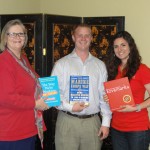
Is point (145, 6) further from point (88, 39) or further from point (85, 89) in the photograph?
point (85, 89)

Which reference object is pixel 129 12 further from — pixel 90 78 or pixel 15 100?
pixel 15 100

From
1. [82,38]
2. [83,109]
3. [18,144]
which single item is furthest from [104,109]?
[18,144]

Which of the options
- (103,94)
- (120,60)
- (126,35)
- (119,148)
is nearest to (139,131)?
(119,148)

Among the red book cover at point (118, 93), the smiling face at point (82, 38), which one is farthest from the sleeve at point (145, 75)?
the smiling face at point (82, 38)

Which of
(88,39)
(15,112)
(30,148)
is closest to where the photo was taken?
(15,112)

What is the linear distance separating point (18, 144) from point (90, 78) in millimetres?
890

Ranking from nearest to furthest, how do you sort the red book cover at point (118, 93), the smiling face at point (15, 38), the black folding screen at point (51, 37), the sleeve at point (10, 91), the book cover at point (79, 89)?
the sleeve at point (10, 91) → the smiling face at point (15, 38) → the red book cover at point (118, 93) → the book cover at point (79, 89) → the black folding screen at point (51, 37)

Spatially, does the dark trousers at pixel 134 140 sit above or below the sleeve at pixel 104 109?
below

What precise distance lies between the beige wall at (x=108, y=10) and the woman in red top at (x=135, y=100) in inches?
35.3

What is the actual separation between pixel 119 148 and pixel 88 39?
107 centimetres

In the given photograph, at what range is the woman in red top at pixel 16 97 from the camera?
81.5 inches

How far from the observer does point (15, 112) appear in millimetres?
2145

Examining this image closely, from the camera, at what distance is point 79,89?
2.45 meters

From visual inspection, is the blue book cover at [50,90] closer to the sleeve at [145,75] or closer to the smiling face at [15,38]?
the smiling face at [15,38]
